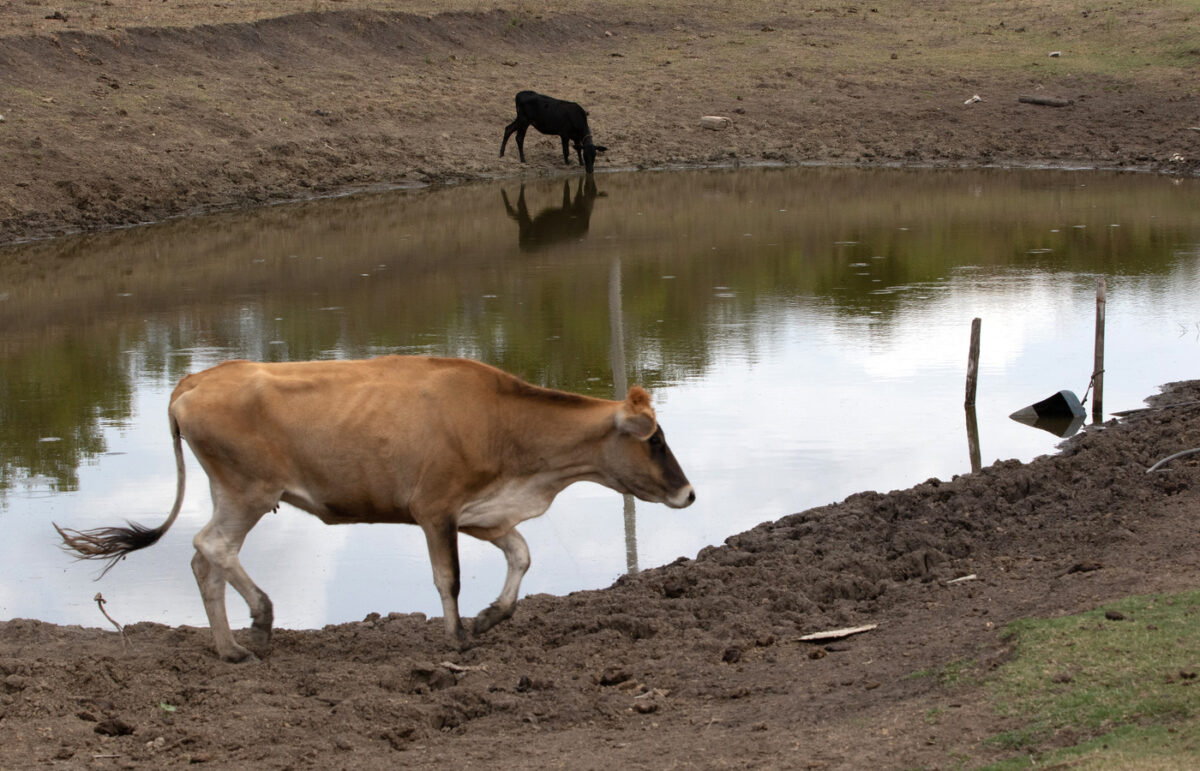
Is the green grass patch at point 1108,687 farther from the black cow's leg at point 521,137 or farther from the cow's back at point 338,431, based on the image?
the black cow's leg at point 521,137

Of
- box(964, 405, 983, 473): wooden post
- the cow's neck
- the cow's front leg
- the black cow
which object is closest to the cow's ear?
the cow's neck

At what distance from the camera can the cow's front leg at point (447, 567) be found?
694 centimetres

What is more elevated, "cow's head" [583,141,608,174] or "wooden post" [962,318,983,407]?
"cow's head" [583,141,608,174]

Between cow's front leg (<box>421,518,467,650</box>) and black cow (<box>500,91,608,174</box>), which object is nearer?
cow's front leg (<box>421,518,467,650</box>)

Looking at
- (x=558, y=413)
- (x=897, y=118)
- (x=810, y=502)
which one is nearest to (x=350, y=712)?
(x=558, y=413)

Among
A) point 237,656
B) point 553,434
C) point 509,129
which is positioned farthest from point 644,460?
point 509,129

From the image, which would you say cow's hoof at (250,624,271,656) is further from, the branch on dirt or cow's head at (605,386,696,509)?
the branch on dirt

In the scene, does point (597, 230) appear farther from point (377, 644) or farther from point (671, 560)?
point (377, 644)

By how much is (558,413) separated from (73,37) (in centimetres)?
2440

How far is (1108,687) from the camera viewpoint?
17.7ft

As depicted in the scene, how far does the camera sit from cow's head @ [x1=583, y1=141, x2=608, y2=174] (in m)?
29.2

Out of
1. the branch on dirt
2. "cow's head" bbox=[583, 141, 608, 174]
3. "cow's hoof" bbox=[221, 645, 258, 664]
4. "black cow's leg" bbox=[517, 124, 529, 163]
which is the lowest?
the branch on dirt

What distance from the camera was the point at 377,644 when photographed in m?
7.27

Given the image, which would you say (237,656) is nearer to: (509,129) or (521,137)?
(509,129)
